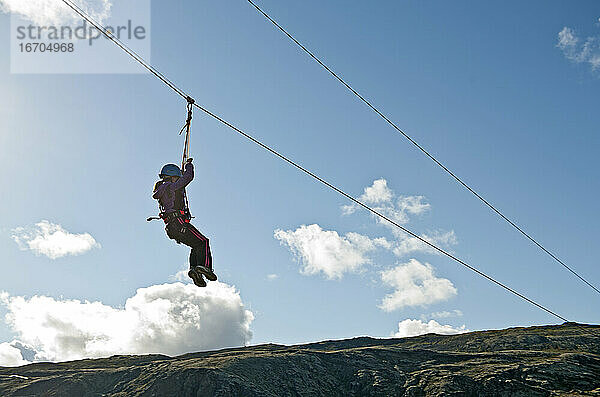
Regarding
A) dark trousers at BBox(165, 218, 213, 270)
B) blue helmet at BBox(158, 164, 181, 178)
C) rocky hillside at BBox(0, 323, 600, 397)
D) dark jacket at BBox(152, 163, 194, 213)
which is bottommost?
dark trousers at BBox(165, 218, 213, 270)

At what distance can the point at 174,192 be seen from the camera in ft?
56.0

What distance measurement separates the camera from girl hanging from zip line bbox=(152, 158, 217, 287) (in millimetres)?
17109

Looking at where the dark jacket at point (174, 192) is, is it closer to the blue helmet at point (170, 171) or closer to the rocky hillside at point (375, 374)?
the blue helmet at point (170, 171)

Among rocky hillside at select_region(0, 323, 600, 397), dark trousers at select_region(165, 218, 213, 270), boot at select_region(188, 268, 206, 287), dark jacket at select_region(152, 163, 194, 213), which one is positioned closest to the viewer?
dark jacket at select_region(152, 163, 194, 213)

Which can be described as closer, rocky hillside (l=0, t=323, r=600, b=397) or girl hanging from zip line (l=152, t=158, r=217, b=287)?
girl hanging from zip line (l=152, t=158, r=217, b=287)

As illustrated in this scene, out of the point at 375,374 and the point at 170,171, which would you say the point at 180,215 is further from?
the point at 375,374

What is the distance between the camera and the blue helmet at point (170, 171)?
56.8 feet

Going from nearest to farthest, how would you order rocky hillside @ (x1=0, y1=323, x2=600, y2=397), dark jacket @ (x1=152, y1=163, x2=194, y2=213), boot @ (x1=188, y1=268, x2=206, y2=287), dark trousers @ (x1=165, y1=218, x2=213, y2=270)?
dark jacket @ (x1=152, y1=163, x2=194, y2=213) < dark trousers @ (x1=165, y1=218, x2=213, y2=270) < boot @ (x1=188, y1=268, x2=206, y2=287) < rocky hillside @ (x1=0, y1=323, x2=600, y2=397)

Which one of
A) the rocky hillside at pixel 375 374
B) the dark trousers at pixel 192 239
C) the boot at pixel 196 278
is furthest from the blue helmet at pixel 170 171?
the rocky hillside at pixel 375 374

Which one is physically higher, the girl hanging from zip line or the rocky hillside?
the rocky hillside

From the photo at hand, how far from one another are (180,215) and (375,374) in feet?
280

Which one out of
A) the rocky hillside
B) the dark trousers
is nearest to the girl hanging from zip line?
the dark trousers

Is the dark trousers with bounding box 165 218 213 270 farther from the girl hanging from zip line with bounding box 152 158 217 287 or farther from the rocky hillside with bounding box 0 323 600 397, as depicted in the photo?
the rocky hillside with bounding box 0 323 600 397

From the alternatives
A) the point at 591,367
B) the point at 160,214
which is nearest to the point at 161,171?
the point at 160,214
